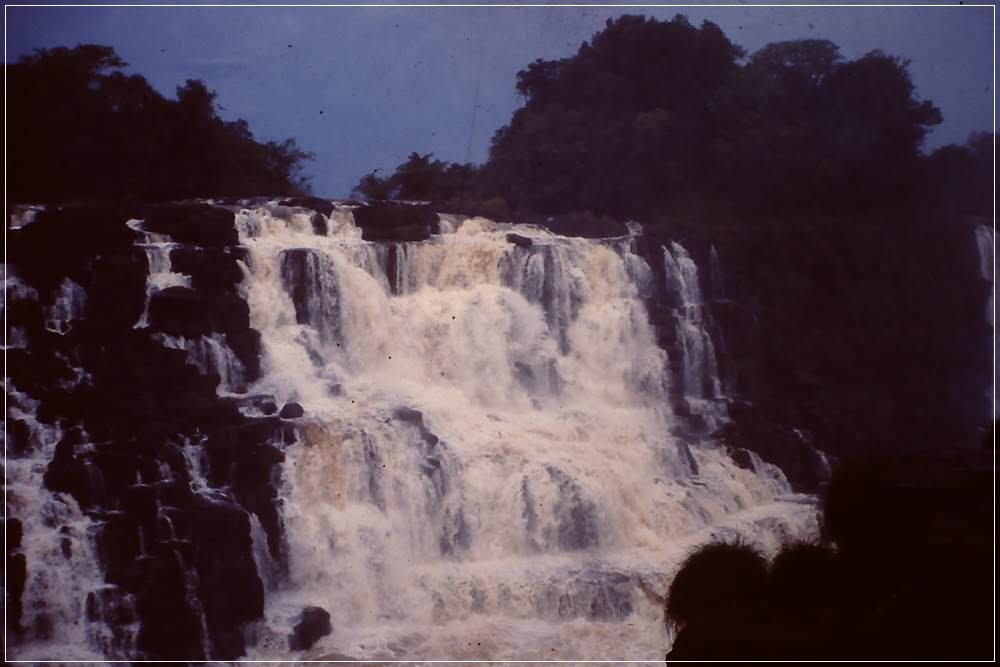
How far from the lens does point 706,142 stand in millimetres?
33562

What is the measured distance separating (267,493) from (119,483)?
210 cm

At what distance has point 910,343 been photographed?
2888 centimetres

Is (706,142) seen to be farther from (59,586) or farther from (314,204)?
(59,586)

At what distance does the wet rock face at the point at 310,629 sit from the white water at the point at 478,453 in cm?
14

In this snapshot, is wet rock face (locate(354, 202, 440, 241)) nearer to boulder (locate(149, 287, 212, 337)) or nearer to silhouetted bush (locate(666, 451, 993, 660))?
boulder (locate(149, 287, 212, 337))

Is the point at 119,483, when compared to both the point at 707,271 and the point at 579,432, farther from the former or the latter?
the point at 707,271

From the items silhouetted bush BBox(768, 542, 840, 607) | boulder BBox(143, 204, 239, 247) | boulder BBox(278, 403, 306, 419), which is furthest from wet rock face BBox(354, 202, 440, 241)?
silhouetted bush BBox(768, 542, 840, 607)

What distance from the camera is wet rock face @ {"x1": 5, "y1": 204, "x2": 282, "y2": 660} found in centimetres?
1415

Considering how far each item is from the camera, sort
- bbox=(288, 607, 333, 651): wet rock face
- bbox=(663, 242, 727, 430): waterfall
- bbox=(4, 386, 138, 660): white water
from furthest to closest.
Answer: bbox=(663, 242, 727, 430): waterfall, bbox=(288, 607, 333, 651): wet rock face, bbox=(4, 386, 138, 660): white water

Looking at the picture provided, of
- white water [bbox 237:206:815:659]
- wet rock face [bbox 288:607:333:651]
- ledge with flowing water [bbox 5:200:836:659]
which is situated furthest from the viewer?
white water [bbox 237:206:815:659]

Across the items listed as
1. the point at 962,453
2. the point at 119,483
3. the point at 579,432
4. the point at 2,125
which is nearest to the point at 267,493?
the point at 119,483

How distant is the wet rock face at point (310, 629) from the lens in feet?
47.2

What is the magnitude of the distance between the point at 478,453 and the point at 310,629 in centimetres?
460

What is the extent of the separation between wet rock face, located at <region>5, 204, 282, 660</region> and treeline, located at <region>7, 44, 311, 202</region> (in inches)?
235
